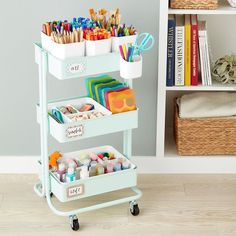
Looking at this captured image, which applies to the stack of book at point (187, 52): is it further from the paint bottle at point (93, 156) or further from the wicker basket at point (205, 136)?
the paint bottle at point (93, 156)

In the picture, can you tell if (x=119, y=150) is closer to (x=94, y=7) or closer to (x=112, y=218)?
(x=112, y=218)

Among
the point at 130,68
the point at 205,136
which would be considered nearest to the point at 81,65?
the point at 130,68

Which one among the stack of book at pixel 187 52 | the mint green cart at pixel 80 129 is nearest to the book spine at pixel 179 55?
the stack of book at pixel 187 52

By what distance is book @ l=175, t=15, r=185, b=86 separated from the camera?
117 inches

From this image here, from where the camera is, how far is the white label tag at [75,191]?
268 centimetres

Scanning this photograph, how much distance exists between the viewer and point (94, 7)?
2.95 metres

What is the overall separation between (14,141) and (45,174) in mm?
422

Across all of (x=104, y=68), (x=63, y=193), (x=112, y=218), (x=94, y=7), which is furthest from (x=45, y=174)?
(x=94, y=7)

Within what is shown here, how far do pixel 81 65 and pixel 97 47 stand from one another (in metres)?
0.09

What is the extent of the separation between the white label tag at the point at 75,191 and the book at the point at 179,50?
2.27ft

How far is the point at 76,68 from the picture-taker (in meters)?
2.53

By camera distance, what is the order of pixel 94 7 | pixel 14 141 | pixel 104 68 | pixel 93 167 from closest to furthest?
pixel 104 68
pixel 93 167
pixel 94 7
pixel 14 141

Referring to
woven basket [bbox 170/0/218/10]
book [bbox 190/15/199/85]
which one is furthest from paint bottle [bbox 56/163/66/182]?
woven basket [bbox 170/0/218/10]

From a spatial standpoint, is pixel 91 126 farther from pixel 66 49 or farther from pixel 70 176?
pixel 66 49
